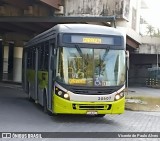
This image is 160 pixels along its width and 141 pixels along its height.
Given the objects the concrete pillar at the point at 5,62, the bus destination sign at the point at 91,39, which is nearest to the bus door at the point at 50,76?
the bus destination sign at the point at 91,39

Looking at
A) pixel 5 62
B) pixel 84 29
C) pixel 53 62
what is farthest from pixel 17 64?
pixel 53 62

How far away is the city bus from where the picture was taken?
14320mm

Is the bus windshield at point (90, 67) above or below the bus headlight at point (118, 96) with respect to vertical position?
above

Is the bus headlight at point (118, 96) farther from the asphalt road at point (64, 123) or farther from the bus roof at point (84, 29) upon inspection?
the bus roof at point (84, 29)

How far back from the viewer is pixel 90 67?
1457 centimetres

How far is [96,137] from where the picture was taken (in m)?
11.7

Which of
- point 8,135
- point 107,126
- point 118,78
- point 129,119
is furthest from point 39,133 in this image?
point 129,119

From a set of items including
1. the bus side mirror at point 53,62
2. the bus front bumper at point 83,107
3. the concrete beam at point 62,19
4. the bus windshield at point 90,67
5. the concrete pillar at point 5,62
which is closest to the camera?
the bus front bumper at point 83,107

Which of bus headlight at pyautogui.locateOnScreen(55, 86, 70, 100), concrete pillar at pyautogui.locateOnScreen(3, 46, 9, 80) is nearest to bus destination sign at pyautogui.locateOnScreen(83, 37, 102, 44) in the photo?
bus headlight at pyautogui.locateOnScreen(55, 86, 70, 100)

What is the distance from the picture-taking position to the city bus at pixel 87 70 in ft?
47.0

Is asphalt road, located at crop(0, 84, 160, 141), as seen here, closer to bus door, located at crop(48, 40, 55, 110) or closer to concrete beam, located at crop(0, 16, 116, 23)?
bus door, located at crop(48, 40, 55, 110)

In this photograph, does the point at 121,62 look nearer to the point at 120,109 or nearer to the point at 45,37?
the point at 120,109

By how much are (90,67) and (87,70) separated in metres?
0.14

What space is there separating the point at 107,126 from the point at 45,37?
4568mm
